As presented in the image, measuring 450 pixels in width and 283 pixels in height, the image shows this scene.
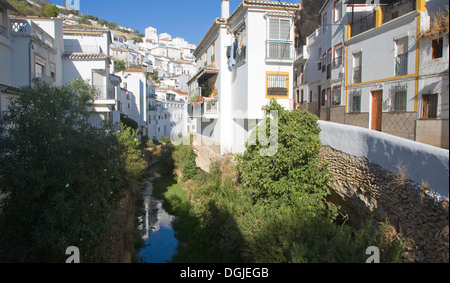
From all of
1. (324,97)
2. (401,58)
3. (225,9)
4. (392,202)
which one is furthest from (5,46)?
(324,97)

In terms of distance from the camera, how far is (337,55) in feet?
60.0

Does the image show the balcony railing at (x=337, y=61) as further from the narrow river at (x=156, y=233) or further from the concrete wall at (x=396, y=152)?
the narrow river at (x=156, y=233)

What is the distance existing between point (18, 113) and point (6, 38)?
956 centimetres

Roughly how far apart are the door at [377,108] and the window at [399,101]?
92 centimetres

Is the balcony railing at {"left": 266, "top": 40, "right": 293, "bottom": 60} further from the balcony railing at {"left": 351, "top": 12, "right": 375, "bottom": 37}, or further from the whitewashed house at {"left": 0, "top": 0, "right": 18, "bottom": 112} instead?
the whitewashed house at {"left": 0, "top": 0, "right": 18, "bottom": 112}

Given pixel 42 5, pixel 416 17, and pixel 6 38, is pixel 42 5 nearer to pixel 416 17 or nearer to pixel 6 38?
pixel 6 38

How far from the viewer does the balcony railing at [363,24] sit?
49.0 feet

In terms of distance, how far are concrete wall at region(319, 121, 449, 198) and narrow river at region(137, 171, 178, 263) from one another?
8387 millimetres

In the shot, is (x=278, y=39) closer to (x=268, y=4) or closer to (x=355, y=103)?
(x=268, y=4)

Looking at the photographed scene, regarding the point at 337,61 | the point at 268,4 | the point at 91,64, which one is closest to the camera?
the point at 268,4

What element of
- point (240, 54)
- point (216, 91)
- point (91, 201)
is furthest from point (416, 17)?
point (91, 201)

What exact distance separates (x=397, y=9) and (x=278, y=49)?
5.72m

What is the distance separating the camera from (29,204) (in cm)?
739

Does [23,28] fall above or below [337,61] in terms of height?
above
